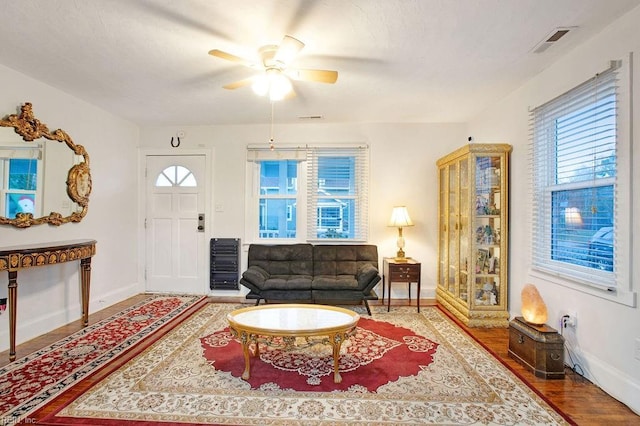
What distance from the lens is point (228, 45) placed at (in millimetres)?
2475

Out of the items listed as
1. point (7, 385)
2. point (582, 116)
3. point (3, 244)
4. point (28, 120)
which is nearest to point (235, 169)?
point (28, 120)

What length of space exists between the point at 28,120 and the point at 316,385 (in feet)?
11.7

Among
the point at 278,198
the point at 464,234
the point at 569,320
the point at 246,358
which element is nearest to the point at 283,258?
the point at 278,198

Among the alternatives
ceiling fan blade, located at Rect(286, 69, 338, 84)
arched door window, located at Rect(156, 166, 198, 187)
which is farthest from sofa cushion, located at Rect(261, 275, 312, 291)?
ceiling fan blade, located at Rect(286, 69, 338, 84)

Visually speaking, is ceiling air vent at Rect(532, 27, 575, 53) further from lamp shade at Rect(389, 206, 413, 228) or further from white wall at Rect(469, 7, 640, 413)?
lamp shade at Rect(389, 206, 413, 228)

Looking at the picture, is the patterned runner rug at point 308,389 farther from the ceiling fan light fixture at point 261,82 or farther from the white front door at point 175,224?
the ceiling fan light fixture at point 261,82

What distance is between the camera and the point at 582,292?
2.45 m

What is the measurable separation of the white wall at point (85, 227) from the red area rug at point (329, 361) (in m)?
1.74

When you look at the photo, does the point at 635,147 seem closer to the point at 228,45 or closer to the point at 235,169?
the point at 228,45

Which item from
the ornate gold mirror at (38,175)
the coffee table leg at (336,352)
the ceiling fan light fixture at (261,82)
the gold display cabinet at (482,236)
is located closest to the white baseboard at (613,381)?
the gold display cabinet at (482,236)

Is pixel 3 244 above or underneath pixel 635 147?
underneath

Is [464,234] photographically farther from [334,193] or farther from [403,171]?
[334,193]

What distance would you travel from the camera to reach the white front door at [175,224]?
4.71 m

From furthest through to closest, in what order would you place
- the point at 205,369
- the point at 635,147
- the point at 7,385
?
the point at 205,369, the point at 7,385, the point at 635,147
